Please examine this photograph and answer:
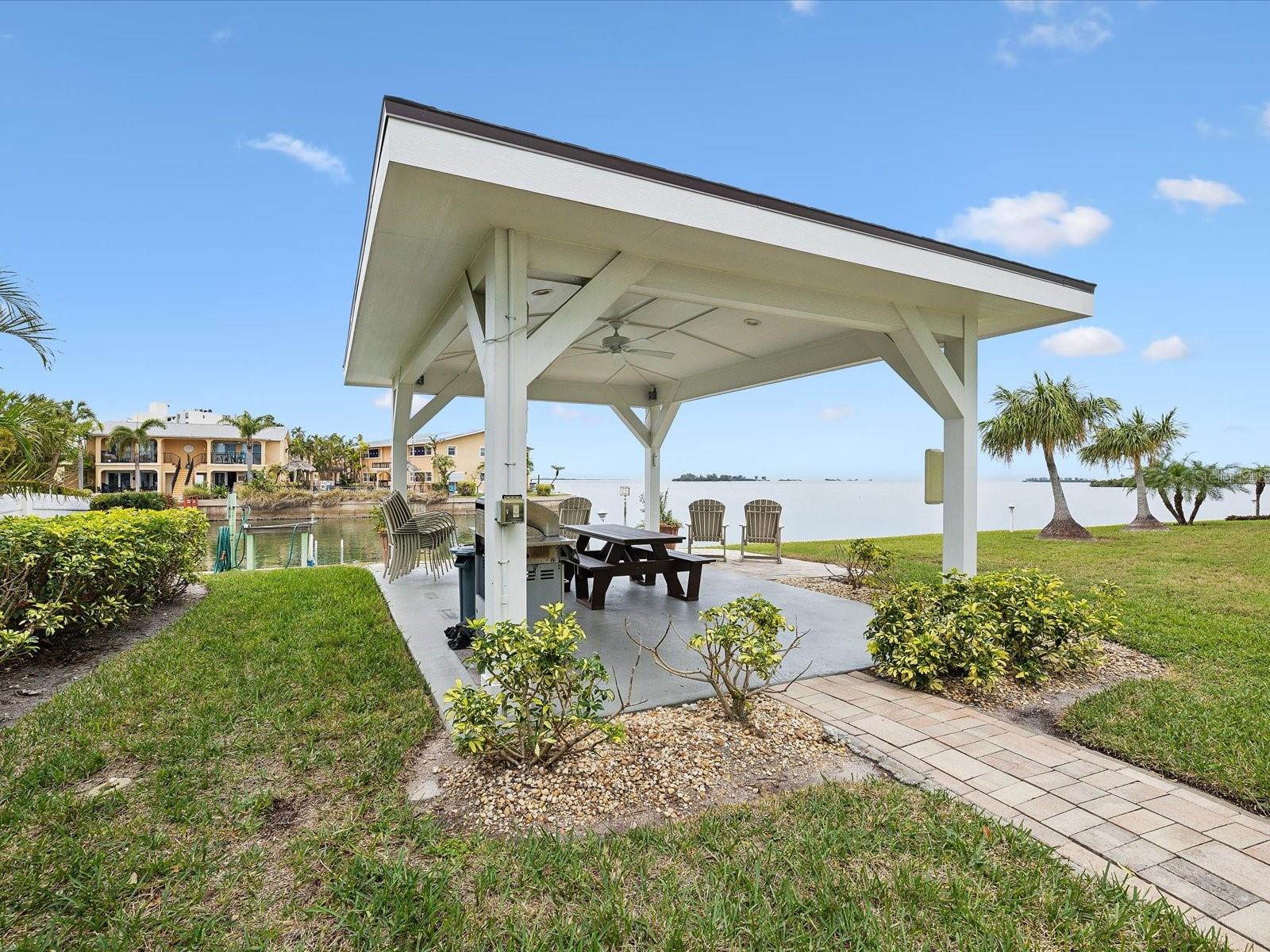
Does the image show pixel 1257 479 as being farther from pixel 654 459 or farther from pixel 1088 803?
pixel 1088 803

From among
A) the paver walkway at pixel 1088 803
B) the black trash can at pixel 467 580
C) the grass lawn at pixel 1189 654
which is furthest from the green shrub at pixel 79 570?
the grass lawn at pixel 1189 654

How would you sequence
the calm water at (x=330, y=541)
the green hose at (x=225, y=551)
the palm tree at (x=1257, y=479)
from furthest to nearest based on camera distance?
the palm tree at (x=1257, y=479)
the calm water at (x=330, y=541)
the green hose at (x=225, y=551)

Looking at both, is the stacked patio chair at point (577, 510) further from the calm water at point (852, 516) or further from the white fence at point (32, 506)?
the white fence at point (32, 506)

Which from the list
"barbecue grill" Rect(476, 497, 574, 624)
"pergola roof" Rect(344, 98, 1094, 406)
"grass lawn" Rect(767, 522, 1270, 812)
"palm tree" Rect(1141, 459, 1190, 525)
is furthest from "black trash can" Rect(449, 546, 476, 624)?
"palm tree" Rect(1141, 459, 1190, 525)

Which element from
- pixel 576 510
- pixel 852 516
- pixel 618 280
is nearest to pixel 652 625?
pixel 618 280

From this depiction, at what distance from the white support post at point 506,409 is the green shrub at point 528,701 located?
0.53 meters

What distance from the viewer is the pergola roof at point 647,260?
2.73 m

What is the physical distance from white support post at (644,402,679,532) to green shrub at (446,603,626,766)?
6.46 meters

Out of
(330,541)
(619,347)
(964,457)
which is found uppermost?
(619,347)

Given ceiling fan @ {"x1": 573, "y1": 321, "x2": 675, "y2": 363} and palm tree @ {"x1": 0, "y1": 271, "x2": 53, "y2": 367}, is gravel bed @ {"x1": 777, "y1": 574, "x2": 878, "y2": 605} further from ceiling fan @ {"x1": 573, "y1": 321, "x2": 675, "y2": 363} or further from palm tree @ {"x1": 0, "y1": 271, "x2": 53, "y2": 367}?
palm tree @ {"x1": 0, "y1": 271, "x2": 53, "y2": 367}

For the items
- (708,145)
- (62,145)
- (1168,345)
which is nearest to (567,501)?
(708,145)

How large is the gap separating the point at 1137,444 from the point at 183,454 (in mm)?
46016

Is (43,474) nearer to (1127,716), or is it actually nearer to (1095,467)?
(1127,716)

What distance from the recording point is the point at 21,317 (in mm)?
3973
